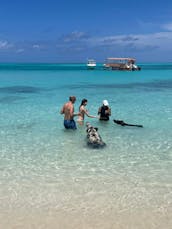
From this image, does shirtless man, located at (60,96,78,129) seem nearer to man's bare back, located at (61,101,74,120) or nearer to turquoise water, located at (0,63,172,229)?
man's bare back, located at (61,101,74,120)

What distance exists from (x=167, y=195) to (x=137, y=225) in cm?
139

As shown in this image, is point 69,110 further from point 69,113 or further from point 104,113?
point 104,113

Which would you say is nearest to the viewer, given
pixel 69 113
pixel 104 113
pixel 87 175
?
pixel 87 175

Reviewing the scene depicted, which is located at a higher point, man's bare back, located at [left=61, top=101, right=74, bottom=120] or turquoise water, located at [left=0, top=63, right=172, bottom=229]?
man's bare back, located at [left=61, top=101, right=74, bottom=120]

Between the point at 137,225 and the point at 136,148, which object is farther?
the point at 136,148

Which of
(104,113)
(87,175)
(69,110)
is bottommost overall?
(87,175)

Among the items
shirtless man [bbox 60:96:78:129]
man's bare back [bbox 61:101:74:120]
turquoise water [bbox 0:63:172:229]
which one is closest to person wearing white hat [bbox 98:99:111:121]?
turquoise water [bbox 0:63:172:229]

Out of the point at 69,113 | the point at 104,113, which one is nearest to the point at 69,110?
the point at 69,113

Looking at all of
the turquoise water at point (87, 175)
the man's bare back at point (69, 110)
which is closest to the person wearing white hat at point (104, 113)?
the turquoise water at point (87, 175)

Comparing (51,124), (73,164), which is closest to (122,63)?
(51,124)

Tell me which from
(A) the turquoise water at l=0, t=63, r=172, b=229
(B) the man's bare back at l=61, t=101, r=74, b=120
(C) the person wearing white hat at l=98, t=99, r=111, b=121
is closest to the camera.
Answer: (A) the turquoise water at l=0, t=63, r=172, b=229

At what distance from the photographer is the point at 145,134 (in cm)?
1188

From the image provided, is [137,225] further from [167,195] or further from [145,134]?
[145,134]

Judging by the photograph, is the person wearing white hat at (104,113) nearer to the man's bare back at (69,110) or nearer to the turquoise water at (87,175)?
the turquoise water at (87,175)
